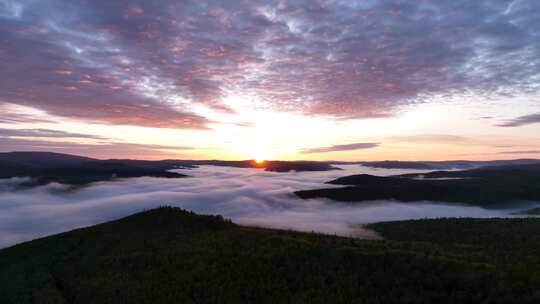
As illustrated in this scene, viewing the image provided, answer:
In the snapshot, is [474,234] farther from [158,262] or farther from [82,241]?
[82,241]

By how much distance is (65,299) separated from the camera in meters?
30.1

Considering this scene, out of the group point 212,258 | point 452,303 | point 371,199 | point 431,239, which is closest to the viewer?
point 452,303

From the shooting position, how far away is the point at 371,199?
19088 cm

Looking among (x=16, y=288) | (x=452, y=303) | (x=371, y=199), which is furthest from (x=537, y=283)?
(x=371, y=199)

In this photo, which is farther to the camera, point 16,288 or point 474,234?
point 474,234

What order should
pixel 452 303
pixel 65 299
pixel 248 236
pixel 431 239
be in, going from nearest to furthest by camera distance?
pixel 452 303 → pixel 65 299 → pixel 248 236 → pixel 431 239

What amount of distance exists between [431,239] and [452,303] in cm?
3237

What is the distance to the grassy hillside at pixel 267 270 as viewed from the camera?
2267 centimetres

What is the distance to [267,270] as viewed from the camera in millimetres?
28984

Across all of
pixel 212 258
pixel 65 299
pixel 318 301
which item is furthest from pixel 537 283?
pixel 65 299

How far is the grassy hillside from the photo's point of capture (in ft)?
74.4

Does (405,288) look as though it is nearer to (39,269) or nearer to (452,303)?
(452,303)

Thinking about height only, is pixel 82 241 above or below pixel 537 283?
below

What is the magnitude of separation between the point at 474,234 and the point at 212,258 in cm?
3887
